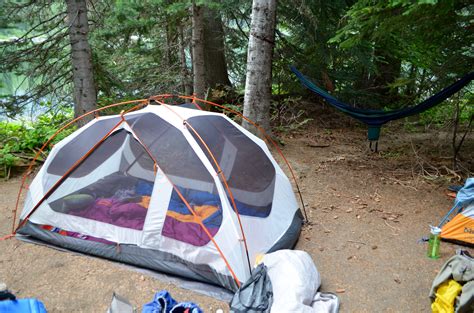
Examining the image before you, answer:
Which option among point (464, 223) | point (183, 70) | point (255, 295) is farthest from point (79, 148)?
point (183, 70)

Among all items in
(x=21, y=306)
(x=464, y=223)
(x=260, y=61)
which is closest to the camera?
(x=21, y=306)

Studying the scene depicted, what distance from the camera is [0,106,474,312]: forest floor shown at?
2.29 metres

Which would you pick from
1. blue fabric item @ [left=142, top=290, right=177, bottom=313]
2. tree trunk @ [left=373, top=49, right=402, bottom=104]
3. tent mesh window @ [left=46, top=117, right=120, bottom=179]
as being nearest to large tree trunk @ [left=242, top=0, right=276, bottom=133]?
tent mesh window @ [left=46, top=117, right=120, bottom=179]

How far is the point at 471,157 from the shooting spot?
461 cm

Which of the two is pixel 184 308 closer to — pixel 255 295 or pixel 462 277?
pixel 255 295

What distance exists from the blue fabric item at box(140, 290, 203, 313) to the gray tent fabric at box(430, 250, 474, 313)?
135cm

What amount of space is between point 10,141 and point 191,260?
393cm

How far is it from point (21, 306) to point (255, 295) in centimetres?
126

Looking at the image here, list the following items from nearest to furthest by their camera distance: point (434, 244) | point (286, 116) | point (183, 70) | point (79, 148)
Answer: point (434, 244), point (79, 148), point (286, 116), point (183, 70)

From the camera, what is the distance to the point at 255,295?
207 cm

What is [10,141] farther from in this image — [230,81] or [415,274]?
[415,274]

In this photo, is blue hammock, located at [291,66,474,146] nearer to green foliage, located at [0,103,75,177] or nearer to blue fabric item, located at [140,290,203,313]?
blue fabric item, located at [140,290,203,313]

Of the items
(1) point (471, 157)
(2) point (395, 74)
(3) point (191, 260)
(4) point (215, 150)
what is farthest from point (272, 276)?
(2) point (395, 74)

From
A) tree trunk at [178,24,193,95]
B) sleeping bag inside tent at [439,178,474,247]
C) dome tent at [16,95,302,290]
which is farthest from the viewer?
tree trunk at [178,24,193,95]
